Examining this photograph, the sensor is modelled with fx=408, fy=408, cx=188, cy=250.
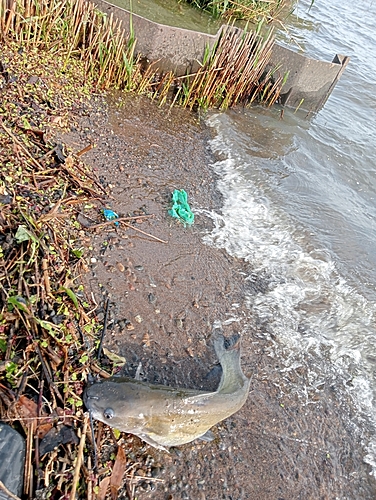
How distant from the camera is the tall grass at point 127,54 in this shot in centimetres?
664

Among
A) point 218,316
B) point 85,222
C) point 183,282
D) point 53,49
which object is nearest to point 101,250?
point 85,222

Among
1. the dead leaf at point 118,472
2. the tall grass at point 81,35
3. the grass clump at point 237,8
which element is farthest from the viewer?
the grass clump at point 237,8

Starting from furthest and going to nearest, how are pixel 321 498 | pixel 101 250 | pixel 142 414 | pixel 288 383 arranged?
pixel 101 250, pixel 288 383, pixel 321 498, pixel 142 414

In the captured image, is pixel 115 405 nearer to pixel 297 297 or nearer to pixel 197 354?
pixel 197 354

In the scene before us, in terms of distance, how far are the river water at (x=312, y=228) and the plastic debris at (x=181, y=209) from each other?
0.44 metres

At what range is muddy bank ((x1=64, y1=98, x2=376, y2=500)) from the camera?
3328mm

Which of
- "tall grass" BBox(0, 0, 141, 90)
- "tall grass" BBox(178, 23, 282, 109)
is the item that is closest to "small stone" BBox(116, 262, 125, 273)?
"tall grass" BBox(0, 0, 141, 90)

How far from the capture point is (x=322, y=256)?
6.06m

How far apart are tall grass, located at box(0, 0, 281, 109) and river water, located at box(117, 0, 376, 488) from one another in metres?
0.55

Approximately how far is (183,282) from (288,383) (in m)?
1.59

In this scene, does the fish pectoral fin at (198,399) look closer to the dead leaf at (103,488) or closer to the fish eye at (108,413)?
the fish eye at (108,413)

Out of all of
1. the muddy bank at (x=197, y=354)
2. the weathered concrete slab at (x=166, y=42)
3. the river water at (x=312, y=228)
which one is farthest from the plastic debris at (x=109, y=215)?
the weathered concrete slab at (x=166, y=42)

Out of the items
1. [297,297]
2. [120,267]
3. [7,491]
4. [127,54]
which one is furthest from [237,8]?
[7,491]

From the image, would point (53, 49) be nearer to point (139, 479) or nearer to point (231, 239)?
point (231, 239)
